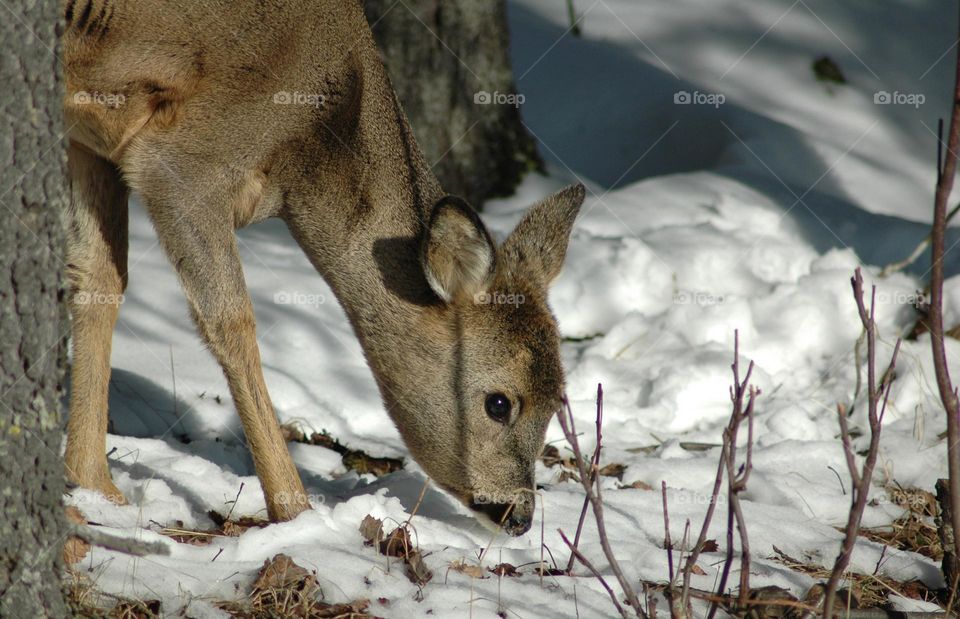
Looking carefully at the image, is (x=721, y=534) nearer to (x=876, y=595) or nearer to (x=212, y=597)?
(x=876, y=595)

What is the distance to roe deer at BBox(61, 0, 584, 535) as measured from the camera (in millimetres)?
4188

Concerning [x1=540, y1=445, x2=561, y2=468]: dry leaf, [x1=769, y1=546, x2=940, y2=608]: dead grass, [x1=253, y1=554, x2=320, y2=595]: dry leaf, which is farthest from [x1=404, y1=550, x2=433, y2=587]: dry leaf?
[x1=540, y1=445, x2=561, y2=468]: dry leaf

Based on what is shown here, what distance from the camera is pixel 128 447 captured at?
4895 mm

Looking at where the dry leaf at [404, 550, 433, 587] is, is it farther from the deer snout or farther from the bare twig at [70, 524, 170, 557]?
the bare twig at [70, 524, 170, 557]

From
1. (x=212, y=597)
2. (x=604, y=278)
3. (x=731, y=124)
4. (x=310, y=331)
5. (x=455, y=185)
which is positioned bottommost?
(x=212, y=597)

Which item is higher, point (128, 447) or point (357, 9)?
point (357, 9)

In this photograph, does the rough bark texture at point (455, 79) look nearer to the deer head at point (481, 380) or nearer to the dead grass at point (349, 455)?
the dead grass at point (349, 455)

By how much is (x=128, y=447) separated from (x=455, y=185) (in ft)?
11.8

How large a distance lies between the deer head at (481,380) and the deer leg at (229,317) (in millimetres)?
591

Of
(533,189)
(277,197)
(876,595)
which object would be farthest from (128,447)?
(533,189)

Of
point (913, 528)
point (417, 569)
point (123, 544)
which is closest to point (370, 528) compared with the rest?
point (417, 569)

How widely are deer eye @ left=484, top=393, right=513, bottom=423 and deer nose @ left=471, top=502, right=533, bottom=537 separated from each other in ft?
1.13

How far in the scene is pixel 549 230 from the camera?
4852 mm

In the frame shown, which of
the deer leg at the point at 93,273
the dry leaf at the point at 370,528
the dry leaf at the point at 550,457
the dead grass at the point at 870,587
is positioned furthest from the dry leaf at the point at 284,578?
the dry leaf at the point at 550,457
